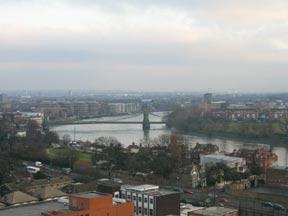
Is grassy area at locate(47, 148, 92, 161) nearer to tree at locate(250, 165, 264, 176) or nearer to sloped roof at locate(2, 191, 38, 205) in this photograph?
tree at locate(250, 165, 264, 176)

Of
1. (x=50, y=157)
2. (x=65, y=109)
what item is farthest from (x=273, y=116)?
(x=50, y=157)

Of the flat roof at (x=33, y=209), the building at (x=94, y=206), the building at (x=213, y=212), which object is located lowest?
the building at (x=213, y=212)

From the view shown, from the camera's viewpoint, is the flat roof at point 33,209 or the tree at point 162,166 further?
the tree at point 162,166

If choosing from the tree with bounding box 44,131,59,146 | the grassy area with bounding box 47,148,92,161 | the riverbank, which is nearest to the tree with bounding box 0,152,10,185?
the grassy area with bounding box 47,148,92,161

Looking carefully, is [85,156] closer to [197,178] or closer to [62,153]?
[62,153]

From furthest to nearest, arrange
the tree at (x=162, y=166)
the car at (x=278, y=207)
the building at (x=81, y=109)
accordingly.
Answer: the building at (x=81, y=109) → the tree at (x=162, y=166) → the car at (x=278, y=207)

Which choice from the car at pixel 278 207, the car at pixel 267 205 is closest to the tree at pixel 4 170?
the car at pixel 267 205

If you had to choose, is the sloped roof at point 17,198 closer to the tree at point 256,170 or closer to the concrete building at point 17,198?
the concrete building at point 17,198

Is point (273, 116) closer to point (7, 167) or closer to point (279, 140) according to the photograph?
point (279, 140)
